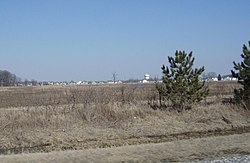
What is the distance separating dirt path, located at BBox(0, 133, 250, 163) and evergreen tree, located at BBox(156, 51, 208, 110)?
274 inches

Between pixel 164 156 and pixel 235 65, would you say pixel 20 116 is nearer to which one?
pixel 164 156

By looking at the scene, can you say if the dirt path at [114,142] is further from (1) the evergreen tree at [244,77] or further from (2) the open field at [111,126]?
(1) the evergreen tree at [244,77]

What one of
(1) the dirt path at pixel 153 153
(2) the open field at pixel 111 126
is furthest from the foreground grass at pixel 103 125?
(1) the dirt path at pixel 153 153

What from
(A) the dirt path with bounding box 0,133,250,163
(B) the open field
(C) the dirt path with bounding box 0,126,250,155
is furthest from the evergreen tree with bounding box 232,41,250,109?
(A) the dirt path with bounding box 0,133,250,163

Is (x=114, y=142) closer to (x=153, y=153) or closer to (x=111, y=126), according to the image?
(x=153, y=153)

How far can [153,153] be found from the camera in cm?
1025

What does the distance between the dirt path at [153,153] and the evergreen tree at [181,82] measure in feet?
22.9

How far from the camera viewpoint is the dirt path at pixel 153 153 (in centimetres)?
963

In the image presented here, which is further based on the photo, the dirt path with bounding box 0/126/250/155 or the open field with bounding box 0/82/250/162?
the open field with bounding box 0/82/250/162

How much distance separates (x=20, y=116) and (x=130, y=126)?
5.51 m

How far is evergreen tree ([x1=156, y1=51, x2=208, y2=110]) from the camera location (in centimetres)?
1888

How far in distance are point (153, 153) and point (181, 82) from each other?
9126 millimetres

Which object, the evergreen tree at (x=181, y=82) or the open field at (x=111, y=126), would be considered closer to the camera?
the open field at (x=111, y=126)

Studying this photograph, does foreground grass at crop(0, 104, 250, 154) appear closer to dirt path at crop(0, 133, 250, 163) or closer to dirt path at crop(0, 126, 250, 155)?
dirt path at crop(0, 126, 250, 155)
